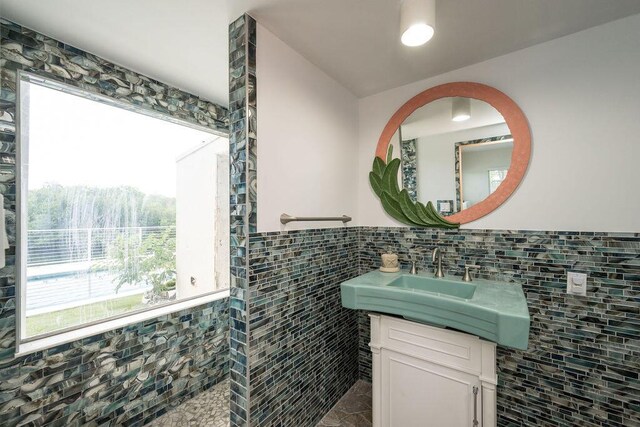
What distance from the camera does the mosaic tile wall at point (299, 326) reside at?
1376 millimetres

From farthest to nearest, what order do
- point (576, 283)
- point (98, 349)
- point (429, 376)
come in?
point (98, 349), point (576, 283), point (429, 376)

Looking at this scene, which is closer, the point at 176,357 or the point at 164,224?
the point at 176,357

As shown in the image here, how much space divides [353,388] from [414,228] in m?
1.37

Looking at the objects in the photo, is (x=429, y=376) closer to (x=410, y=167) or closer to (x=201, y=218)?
(x=410, y=167)

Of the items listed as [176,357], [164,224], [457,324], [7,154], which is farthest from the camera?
[164,224]

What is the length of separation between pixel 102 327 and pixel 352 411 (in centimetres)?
174

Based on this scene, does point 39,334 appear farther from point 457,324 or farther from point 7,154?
point 457,324

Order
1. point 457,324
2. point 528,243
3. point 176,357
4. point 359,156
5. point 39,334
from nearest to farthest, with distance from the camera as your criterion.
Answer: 1. point 457,324
2. point 39,334
3. point 528,243
4. point 176,357
5. point 359,156

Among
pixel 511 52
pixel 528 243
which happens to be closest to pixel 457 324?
pixel 528 243

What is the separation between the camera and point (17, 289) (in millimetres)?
1345

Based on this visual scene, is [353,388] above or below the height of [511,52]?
below

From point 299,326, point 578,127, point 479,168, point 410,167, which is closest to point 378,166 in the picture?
point 410,167

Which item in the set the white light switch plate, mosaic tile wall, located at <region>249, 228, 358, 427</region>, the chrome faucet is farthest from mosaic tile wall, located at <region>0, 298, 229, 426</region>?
the white light switch plate

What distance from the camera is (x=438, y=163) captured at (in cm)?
188
